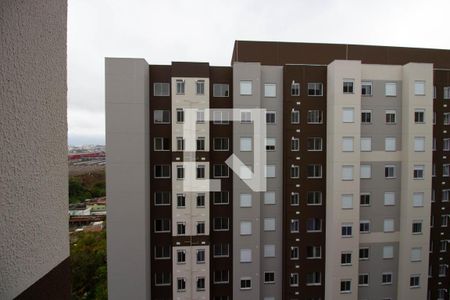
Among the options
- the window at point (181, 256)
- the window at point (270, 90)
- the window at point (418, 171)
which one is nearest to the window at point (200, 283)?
the window at point (181, 256)

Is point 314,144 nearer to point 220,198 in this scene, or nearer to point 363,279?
point 220,198

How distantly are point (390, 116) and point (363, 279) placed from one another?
12.1 meters

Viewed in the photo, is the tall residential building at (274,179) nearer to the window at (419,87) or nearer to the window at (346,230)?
the window at (346,230)

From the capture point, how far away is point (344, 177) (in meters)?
15.0

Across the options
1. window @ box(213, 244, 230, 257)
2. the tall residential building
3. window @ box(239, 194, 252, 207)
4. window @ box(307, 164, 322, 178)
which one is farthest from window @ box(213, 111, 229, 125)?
window @ box(213, 244, 230, 257)

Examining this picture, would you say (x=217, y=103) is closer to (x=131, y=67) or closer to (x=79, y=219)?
(x=131, y=67)

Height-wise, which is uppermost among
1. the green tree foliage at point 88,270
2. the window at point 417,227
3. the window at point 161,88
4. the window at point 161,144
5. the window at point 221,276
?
the window at point 161,88

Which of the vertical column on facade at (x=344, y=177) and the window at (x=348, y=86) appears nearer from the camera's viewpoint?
the vertical column on facade at (x=344, y=177)

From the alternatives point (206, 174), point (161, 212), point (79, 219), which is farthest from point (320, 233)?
point (79, 219)

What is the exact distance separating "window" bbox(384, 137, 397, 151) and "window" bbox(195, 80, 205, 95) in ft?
44.6

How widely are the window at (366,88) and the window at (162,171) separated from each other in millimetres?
14984

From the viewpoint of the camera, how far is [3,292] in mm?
1143

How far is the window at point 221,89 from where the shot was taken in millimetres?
15328

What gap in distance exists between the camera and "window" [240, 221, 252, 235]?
15.1m
